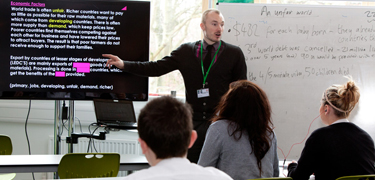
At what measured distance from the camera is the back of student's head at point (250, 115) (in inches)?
73.5

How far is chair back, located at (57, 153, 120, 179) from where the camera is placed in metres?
2.21

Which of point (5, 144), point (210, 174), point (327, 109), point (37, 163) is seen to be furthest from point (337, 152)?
point (5, 144)

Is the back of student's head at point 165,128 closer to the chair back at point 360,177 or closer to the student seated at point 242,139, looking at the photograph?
the student seated at point 242,139

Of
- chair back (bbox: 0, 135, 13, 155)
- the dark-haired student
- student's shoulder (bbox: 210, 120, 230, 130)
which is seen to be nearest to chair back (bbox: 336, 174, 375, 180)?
the dark-haired student

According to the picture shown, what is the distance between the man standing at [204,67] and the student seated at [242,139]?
1009 millimetres

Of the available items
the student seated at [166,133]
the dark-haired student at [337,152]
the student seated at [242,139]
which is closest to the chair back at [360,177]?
the dark-haired student at [337,152]

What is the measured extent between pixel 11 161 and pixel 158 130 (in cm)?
173

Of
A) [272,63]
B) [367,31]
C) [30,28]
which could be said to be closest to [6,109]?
[30,28]

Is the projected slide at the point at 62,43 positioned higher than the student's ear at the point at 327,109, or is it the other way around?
the projected slide at the point at 62,43

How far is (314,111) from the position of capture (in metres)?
3.29

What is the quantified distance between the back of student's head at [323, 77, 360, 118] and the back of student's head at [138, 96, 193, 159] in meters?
1.37

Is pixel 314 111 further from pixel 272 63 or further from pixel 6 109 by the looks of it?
pixel 6 109

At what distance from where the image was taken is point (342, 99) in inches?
86.4

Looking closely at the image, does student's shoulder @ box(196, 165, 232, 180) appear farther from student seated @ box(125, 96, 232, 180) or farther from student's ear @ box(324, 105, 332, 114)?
student's ear @ box(324, 105, 332, 114)
